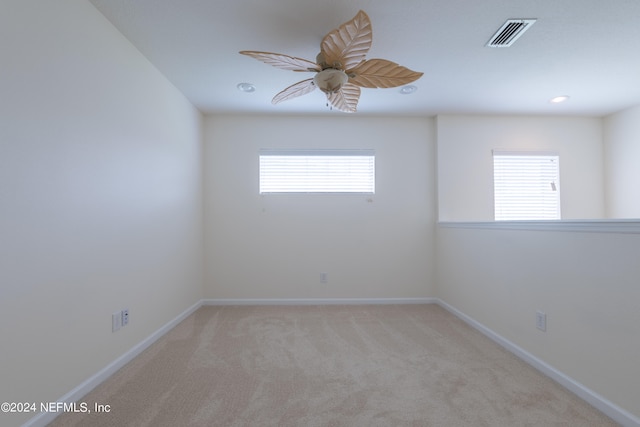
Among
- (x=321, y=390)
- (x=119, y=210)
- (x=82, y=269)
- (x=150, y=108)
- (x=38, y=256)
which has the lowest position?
(x=321, y=390)

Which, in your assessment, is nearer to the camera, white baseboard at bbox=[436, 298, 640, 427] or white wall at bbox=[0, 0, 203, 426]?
white wall at bbox=[0, 0, 203, 426]

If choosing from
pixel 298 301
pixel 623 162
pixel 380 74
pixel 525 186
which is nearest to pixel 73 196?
pixel 380 74

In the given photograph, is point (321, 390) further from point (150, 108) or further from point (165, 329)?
point (150, 108)

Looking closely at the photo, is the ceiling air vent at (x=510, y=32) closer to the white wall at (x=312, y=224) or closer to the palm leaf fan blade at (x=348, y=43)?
the palm leaf fan blade at (x=348, y=43)

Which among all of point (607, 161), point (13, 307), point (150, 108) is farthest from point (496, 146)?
point (13, 307)

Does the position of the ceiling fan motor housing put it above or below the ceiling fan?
below

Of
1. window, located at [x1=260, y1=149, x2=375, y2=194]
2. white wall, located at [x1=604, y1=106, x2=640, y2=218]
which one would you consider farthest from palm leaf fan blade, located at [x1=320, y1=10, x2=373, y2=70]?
white wall, located at [x1=604, y1=106, x2=640, y2=218]

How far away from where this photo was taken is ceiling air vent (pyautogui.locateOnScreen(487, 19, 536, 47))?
1874 mm

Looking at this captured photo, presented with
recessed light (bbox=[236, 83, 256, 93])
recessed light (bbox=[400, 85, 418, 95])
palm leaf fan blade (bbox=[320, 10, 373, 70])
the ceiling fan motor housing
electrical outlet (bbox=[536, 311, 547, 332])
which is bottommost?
electrical outlet (bbox=[536, 311, 547, 332])

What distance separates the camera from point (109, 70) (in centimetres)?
191

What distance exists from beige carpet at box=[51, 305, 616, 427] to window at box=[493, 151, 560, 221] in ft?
6.01

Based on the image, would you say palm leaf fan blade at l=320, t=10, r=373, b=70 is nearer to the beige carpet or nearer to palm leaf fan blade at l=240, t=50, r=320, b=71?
palm leaf fan blade at l=240, t=50, r=320, b=71

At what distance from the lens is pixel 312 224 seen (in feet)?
11.7

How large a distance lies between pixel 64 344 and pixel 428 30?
2955 millimetres
